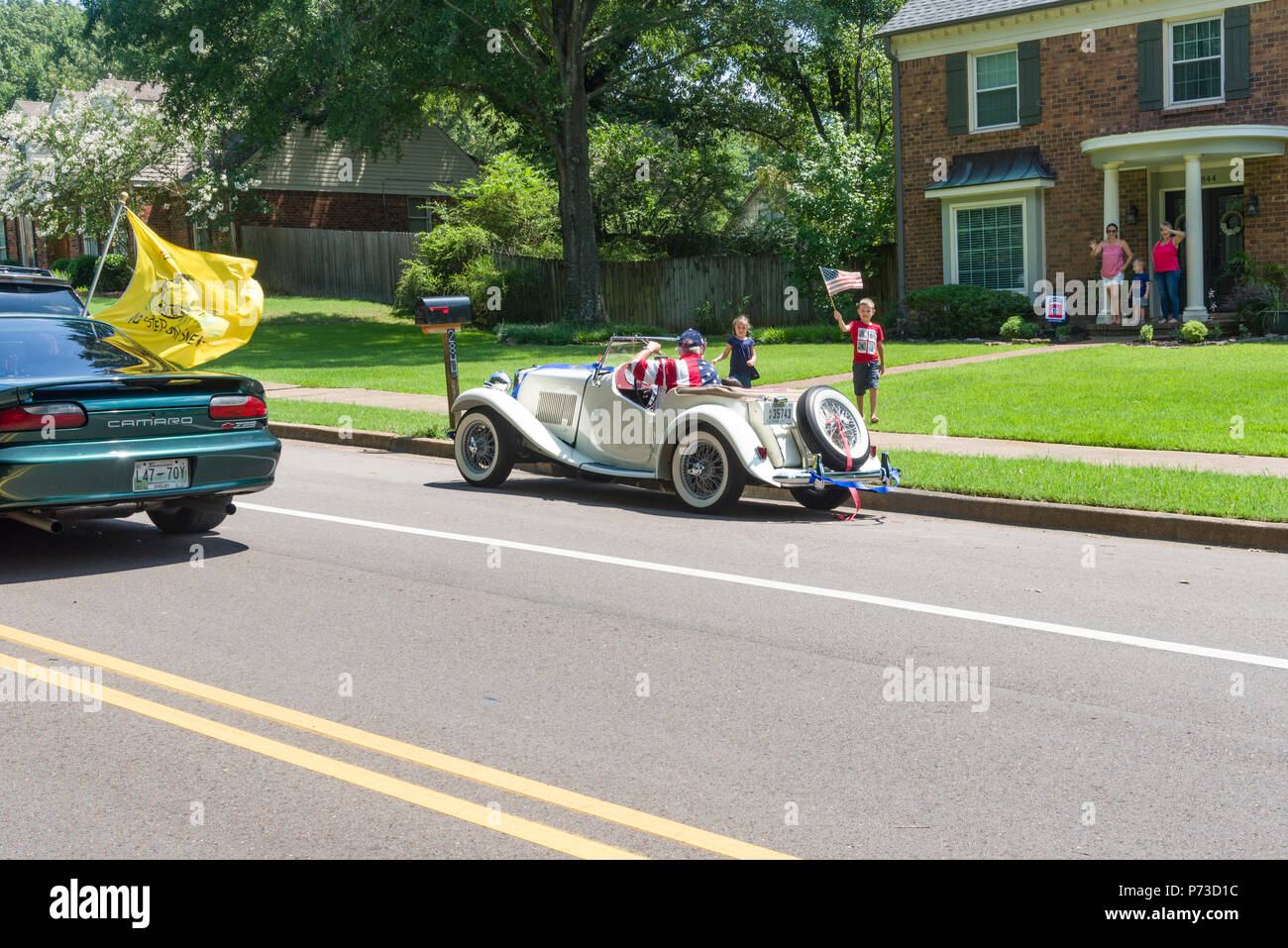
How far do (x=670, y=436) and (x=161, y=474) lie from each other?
13.2 ft

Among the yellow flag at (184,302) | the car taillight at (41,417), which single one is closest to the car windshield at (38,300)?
the car taillight at (41,417)

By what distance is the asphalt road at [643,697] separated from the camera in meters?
4.20

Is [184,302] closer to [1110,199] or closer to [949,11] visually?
[1110,199]

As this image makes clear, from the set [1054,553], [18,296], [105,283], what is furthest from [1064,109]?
[105,283]

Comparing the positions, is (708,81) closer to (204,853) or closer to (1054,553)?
(1054,553)

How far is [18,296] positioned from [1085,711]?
8.30 m

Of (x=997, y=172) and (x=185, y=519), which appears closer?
(x=185, y=519)

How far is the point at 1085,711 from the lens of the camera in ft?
17.5

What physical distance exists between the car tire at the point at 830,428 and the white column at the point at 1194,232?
50.1 feet

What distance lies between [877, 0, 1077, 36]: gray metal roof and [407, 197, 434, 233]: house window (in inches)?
826

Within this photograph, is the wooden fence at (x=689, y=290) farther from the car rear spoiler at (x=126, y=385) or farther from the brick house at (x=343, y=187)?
the car rear spoiler at (x=126, y=385)

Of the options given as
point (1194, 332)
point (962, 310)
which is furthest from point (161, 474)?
point (962, 310)

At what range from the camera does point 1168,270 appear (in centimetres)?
2334
